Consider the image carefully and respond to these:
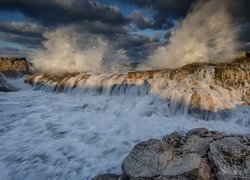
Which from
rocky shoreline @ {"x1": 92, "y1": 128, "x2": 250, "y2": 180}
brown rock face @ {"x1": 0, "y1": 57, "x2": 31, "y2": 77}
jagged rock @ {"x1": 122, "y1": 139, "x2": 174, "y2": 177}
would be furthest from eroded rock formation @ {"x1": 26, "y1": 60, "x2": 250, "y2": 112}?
brown rock face @ {"x1": 0, "y1": 57, "x2": 31, "y2": 77}

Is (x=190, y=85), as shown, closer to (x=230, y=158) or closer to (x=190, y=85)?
(x=190, y=85)

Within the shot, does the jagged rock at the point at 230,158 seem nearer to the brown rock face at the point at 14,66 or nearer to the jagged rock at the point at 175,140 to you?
the jagged rock at the point at 175,140

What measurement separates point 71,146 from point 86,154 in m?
0.74

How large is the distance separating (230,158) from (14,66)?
1200 inches

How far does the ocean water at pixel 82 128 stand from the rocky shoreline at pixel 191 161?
133 cm

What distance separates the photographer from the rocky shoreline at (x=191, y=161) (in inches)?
158

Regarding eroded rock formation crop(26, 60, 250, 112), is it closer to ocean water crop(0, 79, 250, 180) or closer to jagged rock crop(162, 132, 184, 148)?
ocean water crop(0, 79, 250, 180)

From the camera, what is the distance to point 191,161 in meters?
4.20

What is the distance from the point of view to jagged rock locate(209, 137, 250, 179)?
3.95 meters

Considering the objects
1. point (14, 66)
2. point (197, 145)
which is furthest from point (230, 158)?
point (14, 66)

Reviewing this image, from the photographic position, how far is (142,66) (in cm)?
A: 1792

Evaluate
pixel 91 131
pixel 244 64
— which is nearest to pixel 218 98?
pixel 244 64

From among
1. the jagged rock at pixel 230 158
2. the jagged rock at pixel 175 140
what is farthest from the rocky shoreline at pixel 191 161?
the jagged rock at pixel 175 140

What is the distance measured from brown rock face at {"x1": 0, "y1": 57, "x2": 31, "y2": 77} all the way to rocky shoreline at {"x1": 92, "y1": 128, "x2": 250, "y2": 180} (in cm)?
2586
